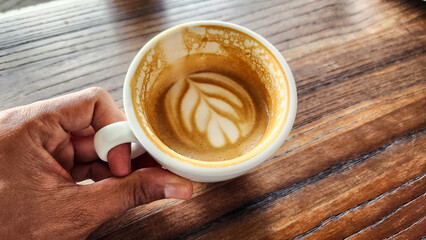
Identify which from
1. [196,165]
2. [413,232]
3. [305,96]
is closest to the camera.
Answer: [196,165]

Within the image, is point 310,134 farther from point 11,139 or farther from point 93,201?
point 11,139

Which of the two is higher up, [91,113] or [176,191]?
[91,113]

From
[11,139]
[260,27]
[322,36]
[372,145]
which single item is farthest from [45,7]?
[372,145]

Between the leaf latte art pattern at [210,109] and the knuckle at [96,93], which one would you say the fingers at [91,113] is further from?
the leaf latte art pattern at [210,109]

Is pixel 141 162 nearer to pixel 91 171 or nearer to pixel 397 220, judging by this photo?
pixel 91 171

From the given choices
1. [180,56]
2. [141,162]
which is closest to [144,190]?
[141,162]

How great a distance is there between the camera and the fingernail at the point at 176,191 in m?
0.49

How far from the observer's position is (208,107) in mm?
583

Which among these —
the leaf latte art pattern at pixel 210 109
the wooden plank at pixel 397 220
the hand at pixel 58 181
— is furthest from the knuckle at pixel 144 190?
the wooden plank at pixel 397 220

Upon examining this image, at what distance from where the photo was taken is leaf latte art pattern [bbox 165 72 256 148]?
0.55m

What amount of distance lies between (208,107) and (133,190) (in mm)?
211

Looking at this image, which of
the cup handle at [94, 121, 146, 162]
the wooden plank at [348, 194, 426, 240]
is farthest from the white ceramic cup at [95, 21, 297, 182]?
the wooden plank at [348, 194, 426, 240]

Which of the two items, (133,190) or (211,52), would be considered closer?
(133,190)

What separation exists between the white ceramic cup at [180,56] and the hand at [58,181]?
55 mm
